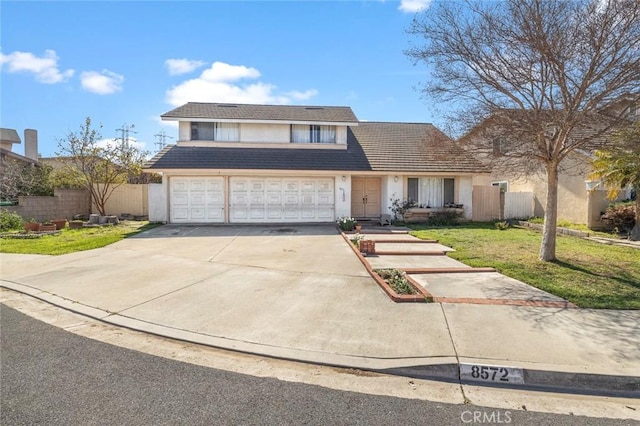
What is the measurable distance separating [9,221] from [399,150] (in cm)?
1943

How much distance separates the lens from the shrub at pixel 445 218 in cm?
1769

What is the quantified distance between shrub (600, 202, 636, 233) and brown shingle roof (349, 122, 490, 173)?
517cm

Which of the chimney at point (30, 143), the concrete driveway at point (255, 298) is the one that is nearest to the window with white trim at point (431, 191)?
the concrete driveway at point (255, 298)

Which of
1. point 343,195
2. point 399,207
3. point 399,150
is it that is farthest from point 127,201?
point 399,150

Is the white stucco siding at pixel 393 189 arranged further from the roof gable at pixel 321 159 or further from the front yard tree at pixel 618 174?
the front yard tree at pixel 618 174

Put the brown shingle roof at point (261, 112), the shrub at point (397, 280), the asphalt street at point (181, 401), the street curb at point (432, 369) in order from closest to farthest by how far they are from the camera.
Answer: the asphalt street at point (181, 401), the street curb at point (432, 369), the shrub at point (397, 280), the brown shingle roof at point (261, 112)

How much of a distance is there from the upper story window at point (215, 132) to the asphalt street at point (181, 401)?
16.4 m

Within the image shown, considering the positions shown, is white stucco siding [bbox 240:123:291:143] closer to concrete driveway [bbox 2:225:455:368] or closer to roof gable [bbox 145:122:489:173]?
roof gable [bbox 145:122:489:173]

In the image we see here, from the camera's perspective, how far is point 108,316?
5.34 meters

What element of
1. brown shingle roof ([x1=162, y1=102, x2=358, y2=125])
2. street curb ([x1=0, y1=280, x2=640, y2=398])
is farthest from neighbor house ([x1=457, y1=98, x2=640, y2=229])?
brown shingle roof ([x1=162, y1=102, x2=358, y2=125])

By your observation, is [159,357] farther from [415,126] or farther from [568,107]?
[415,126]

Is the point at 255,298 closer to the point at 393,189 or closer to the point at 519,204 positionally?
the point at 393,189

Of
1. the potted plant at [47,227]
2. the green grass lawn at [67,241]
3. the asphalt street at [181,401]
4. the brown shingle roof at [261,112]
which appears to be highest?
the brown shingle roof at [261,112]

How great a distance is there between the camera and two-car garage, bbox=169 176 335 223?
17.8 meters
